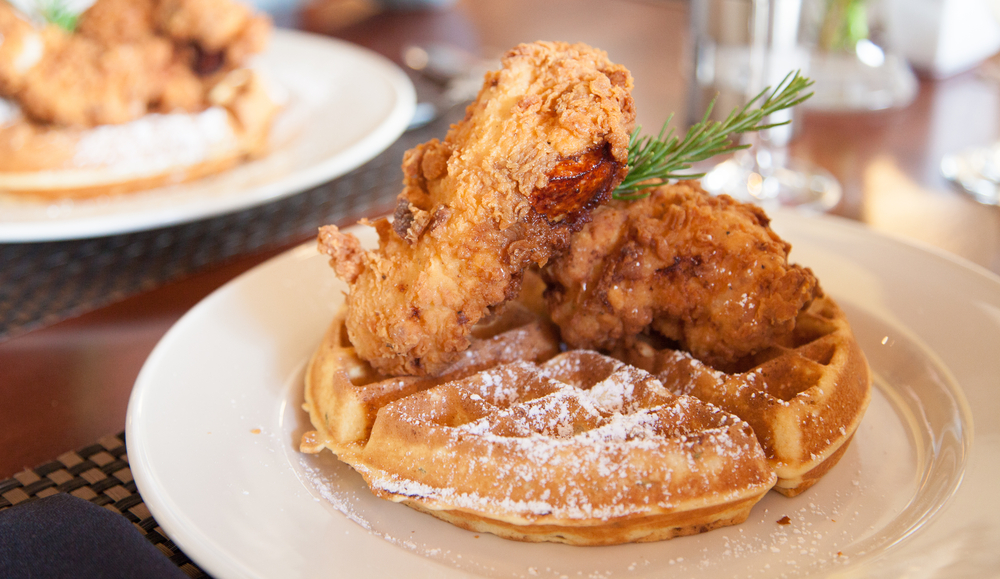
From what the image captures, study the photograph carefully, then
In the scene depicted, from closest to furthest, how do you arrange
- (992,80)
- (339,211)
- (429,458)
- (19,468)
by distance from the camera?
1. (429,458)
2. (19,468)
3. (339,211)
4. (992,80)

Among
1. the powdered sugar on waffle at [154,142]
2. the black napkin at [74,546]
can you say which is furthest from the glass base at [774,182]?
the black napkin at [74,546]

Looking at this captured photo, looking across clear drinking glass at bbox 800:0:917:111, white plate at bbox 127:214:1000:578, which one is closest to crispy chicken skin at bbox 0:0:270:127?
white plate at bbox 127:214:1000:578

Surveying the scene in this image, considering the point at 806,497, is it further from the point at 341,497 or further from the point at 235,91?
the point at 235,91

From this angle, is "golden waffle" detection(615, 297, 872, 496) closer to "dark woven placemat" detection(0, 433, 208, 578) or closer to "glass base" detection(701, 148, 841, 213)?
"dark woven placemat" detection(0, 433, 208, 578)

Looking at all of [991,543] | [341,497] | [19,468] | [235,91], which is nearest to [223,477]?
[341,497]

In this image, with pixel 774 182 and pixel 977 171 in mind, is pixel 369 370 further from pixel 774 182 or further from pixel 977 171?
pixel 977 171

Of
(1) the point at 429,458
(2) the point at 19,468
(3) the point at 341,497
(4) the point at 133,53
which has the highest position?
(4) the point at 133,53
